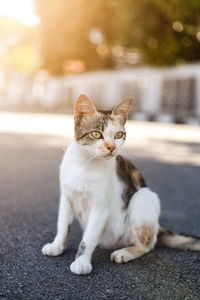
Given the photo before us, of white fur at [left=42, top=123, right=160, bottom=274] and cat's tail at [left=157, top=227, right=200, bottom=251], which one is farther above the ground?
white fur at [left=42, top=123, right=160, bottom=274]

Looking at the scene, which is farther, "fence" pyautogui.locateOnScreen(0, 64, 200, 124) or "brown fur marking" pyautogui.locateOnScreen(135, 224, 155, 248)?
"fence" pyautogui.locateOnScreen(0, 64, 200, 124)

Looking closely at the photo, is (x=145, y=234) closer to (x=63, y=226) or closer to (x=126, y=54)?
(x=63, y=226)

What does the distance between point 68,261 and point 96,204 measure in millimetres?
384

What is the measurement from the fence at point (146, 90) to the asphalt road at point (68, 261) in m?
13.9

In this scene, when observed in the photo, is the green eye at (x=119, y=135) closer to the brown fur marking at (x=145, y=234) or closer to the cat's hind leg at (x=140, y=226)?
the cat's hind leg at (x=140, y=226)

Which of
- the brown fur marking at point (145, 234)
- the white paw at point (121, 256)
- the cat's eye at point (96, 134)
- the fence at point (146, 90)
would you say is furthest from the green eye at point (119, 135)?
the fence at point (146, 90)

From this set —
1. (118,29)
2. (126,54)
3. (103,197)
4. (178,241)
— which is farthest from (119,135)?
(126,54)

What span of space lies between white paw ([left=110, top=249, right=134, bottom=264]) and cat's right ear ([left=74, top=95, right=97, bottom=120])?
34.5 inches

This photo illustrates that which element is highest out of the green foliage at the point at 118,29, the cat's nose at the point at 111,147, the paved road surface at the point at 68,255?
the green foliage at the point at 118,29

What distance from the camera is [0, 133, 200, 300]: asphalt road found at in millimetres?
2049

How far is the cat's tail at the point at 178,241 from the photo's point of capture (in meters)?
2.76

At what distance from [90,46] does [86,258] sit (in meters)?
23.7

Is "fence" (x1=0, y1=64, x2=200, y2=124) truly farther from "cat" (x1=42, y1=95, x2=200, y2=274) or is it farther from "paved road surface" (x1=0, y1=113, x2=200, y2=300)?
"cat" (x1=42, y1=95, x2=200, y2=274)

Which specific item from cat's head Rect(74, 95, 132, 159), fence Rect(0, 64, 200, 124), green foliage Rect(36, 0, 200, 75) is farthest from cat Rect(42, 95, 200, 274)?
fence Rect(0, 64, 200, 124)
